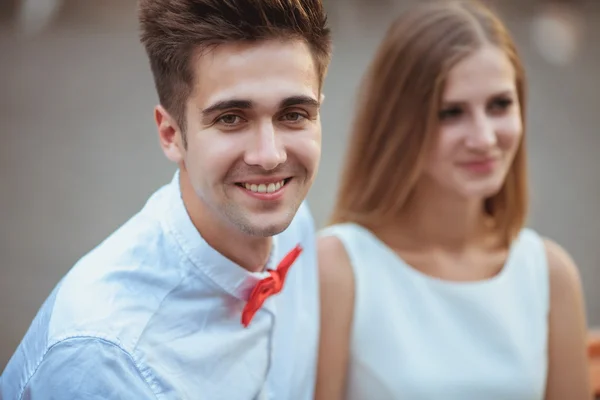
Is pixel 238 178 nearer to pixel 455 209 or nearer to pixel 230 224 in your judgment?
pixel 230 224

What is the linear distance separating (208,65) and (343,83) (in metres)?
5.58

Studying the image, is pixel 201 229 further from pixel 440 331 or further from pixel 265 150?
pixel 440 331

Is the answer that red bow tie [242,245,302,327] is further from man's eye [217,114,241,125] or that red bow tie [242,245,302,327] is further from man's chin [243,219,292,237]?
man's eye [217,114,241,125]

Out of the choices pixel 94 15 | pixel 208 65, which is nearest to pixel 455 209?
pixel 208 65

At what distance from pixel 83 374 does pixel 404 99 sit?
50.1 inches

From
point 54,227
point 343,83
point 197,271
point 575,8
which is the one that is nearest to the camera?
point 197,271

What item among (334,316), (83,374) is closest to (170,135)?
(83,374)

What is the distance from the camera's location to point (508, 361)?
2422mm

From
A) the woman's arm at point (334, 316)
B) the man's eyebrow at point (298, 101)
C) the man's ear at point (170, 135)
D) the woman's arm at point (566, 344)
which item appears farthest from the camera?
the woman's arm at point (566, 344)

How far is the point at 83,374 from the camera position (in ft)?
4.90

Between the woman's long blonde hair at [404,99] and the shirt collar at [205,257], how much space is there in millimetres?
792

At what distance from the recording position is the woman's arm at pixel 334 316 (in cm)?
→ 225

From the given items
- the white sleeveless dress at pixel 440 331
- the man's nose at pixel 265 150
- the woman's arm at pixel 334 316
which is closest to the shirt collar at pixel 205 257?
the man's nose at pixel 265 150

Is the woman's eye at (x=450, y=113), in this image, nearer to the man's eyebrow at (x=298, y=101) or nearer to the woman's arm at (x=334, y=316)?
the woman's arm at (x=334, y=316)
